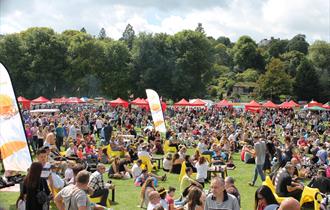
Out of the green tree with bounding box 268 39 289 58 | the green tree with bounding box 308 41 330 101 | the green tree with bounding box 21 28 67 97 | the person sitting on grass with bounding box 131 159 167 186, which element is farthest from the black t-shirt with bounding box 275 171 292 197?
the green tree with bounding box 268 39 289 58

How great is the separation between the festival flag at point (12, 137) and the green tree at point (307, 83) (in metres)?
68.8

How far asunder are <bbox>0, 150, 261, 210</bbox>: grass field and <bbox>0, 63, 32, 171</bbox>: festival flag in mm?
898

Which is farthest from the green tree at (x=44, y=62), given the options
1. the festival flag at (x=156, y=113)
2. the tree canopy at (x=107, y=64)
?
the festival flag at (x=156, y=113)

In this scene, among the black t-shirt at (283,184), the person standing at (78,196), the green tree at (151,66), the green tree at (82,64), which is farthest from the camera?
the green tree at (82,64)

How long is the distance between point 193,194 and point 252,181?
702 centimetres

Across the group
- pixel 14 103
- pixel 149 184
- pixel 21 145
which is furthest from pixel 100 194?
pixel 14 103

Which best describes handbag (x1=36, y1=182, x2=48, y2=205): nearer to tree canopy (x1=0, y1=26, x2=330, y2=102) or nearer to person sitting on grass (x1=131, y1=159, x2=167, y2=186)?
person sitting on grass (x1=131, y1=159, x2=167, y2=186)

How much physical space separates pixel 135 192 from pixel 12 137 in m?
3.90

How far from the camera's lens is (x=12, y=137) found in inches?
396

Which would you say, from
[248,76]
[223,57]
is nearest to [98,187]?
[248,76]

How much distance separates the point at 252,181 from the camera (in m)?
14.0

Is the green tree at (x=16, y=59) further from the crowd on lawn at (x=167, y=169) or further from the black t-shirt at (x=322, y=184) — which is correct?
the black t-shirt at (x=322, y=184)

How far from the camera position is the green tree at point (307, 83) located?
73.8m

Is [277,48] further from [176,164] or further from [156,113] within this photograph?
[176,164]
